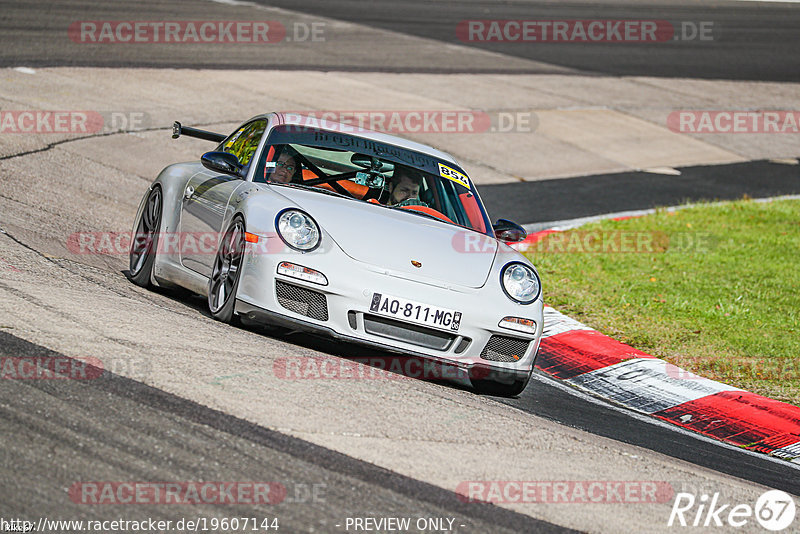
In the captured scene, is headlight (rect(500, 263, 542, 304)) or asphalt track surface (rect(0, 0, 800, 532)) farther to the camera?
headlight (rect(500, 263, 542, 304))

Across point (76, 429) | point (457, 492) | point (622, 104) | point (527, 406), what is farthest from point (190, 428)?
point (622, 104)

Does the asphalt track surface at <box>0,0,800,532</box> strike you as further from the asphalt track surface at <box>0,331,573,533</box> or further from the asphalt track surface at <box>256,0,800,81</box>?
the asphalt track surface at <box>256,0,800,81</box>

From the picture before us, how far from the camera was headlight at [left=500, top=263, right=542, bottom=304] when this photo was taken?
21.1 ft

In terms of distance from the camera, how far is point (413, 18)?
87.8 ft

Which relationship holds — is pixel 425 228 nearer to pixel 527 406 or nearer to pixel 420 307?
pixel 420 307

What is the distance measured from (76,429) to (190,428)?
1.45 feet

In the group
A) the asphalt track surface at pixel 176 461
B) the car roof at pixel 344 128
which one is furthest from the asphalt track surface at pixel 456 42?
the asphalt track surface at pixel 176 461

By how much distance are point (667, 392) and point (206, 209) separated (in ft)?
10.9

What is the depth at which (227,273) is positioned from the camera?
643 centimetres

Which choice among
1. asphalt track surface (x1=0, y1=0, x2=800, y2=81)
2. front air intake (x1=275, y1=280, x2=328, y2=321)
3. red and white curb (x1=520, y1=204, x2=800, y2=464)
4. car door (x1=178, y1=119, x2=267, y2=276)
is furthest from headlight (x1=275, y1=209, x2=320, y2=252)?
asphalt track surface (x1=0, y1=0, x2=800, y2=81)

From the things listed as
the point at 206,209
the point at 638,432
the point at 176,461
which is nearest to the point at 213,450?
the point at 176,461

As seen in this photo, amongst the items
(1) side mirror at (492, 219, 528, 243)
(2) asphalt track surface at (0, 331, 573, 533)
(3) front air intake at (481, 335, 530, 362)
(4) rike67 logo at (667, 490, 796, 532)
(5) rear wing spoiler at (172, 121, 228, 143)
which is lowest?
(4) rike67 logo at (667, 490, 796, 532)

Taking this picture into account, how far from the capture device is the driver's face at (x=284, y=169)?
711cm

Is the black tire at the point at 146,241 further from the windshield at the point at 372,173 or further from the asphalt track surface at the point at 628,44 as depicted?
the asphalt track surface at the point at 628,44
